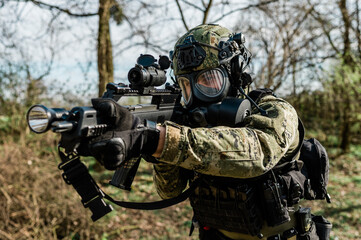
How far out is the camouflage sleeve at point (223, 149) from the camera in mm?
1407

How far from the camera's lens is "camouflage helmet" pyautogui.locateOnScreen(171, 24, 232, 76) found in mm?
2168

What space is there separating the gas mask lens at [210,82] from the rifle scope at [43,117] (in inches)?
44.0

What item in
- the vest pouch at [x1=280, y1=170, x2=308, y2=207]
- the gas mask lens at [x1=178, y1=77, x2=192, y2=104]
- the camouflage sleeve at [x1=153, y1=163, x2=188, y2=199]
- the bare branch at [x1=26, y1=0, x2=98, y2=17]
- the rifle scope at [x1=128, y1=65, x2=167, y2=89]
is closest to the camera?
the rifle scope at [x1=128, y1=65, x2=167, y2=89]

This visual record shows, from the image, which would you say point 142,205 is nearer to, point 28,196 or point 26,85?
point 28,196

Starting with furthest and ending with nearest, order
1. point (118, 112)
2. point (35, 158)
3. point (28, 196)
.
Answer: point (35, 158) < point (28, 196) < point (118, 112)

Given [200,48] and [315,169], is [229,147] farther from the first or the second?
[315,169]

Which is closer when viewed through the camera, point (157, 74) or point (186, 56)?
point (157, 74)

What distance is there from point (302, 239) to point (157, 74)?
165cm

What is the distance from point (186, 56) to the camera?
7.26 ft

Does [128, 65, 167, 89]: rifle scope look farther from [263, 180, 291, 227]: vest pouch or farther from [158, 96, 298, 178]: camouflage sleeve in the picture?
[263, 180, 291, 227]: vest pouch

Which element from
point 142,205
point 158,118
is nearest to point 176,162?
point 158,118

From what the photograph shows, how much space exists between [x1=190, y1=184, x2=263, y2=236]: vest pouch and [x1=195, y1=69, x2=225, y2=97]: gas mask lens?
2.29 ft

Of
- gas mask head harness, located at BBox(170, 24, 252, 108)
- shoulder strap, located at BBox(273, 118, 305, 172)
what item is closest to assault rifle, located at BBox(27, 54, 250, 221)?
gas mask head harness, located at BBox(170, 24, 252, 108)

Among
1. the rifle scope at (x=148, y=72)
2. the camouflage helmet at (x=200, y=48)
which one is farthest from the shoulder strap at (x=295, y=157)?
the rifle scope at (x=148, y=72)
